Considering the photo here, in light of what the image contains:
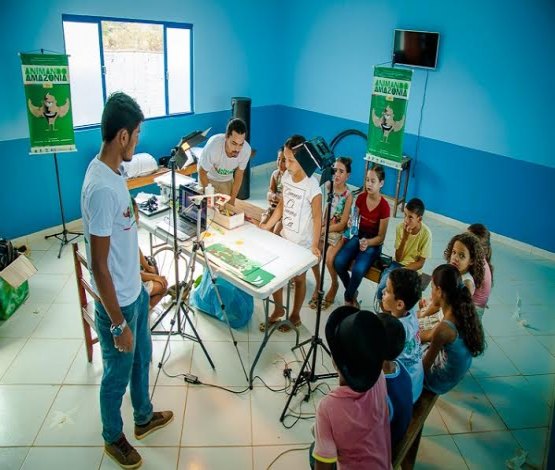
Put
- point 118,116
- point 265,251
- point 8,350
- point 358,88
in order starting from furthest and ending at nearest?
point 358,88
point 8,350
point 265,251
point 118,116

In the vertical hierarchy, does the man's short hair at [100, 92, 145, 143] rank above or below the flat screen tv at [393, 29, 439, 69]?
below

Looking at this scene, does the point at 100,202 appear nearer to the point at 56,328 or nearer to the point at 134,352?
the point at 134,352

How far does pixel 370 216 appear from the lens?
398 cm

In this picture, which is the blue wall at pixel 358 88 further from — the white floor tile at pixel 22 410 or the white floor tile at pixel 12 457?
the white floor tile at pixel 12 457

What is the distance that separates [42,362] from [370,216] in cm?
276

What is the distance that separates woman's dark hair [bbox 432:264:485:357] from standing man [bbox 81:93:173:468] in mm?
1629

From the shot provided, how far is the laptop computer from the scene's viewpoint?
333cm

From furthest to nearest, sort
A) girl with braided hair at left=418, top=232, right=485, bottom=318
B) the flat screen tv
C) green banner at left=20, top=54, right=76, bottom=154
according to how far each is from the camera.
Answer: the flat screen tv < green banner at left=20, top=54, right=76, bottom=154 < girl with braided hair at left=418, top=232, right=485, bottom=318

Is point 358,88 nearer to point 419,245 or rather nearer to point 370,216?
point 370,216

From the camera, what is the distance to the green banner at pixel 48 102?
4305 mm

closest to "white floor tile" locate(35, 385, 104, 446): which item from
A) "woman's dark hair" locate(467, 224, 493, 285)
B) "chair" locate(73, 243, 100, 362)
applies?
"chair" locate(73, 243, 100, 362)


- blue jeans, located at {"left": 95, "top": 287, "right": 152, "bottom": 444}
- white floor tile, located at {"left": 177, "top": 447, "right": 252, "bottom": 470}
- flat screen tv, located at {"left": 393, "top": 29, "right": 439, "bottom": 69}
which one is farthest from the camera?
flat screen tv, located at {"left": 393, "top": 29, "right": 439, "bottom": 69}

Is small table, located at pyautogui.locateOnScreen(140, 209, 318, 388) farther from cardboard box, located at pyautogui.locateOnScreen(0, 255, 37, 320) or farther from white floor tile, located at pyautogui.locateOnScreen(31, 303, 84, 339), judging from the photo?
cardboard box, located at pyautogui.locateOnScreen(0, 255, 37, 320)

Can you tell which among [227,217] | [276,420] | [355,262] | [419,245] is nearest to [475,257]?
[419,245]
